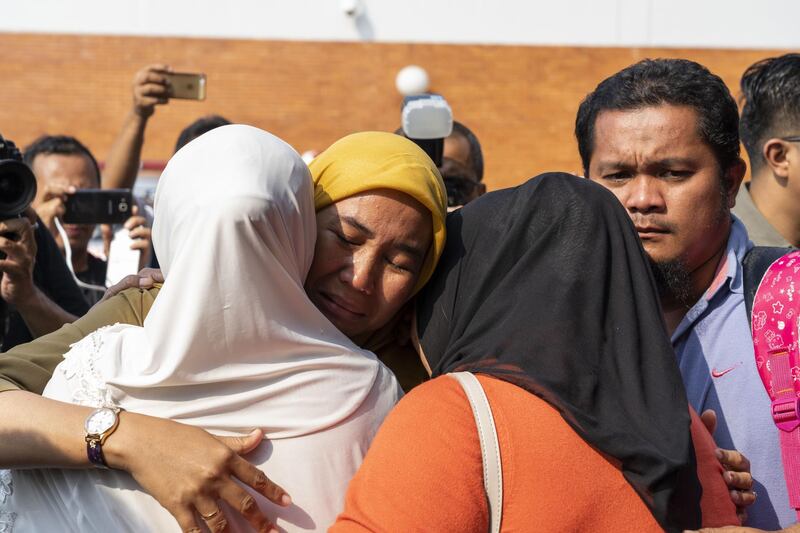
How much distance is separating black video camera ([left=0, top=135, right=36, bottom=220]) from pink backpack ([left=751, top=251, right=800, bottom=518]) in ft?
8.11

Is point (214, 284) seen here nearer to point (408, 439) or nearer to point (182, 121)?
point (408, 439)

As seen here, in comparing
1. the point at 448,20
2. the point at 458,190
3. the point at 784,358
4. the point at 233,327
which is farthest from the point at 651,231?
the point at 448,20

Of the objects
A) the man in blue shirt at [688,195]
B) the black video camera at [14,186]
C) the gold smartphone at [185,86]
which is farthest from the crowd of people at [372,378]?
the gold smartphone at [185,86]

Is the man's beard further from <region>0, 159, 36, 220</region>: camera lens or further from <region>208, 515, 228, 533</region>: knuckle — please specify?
<region>0, 159, 36, 220</region>: camera lens

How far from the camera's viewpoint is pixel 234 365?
1.82 metres

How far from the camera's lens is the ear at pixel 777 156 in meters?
3.78

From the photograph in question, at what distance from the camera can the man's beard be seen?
8.41 ft

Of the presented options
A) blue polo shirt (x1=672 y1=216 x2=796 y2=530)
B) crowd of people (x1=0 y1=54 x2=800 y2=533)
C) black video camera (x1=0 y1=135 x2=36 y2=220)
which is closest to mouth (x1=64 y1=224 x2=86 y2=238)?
black video camera (x1=0 y1=135 x2=36 y2=220)

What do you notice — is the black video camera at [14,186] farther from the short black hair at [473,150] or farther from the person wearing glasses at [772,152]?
the person wearing glasses at [772,152]

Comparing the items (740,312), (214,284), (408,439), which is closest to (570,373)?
(408,439)

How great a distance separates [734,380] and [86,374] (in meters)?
1.49

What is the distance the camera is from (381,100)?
1585cm

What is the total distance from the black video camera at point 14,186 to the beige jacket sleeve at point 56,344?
1411 mm

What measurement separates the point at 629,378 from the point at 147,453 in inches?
34.2
